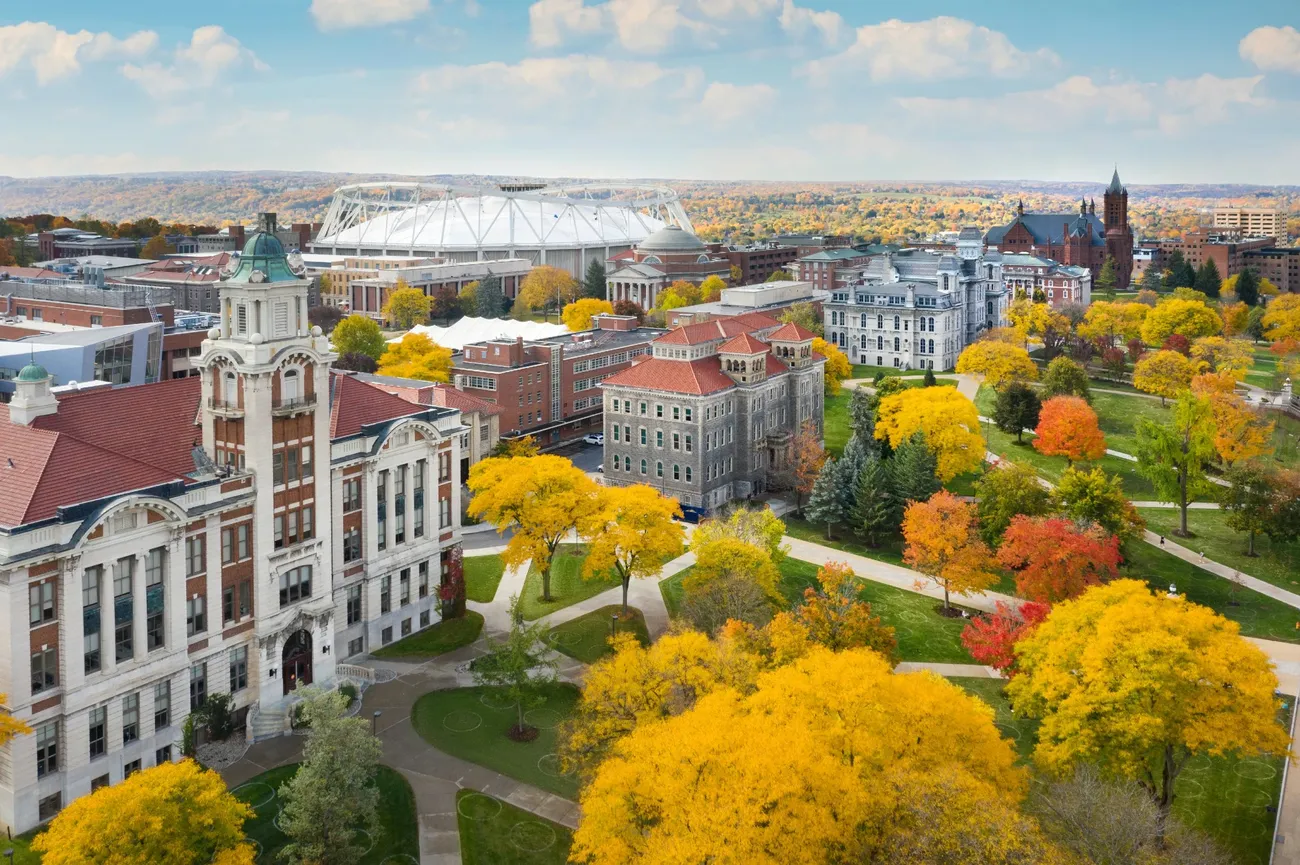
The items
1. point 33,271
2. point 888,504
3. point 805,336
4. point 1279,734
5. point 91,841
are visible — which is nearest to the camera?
point 91,841

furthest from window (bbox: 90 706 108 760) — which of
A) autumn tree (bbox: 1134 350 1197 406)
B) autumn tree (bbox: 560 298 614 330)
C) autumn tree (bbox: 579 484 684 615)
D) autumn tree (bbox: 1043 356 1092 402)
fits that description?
autumn tree (bbox: 560 298 614 330)

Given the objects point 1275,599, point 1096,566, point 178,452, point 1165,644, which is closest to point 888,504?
point 1096,566

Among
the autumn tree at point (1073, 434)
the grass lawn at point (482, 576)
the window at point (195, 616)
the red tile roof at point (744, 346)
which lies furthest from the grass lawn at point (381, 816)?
the autumn tree at point (1073, 434)

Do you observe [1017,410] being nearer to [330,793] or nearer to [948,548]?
[948,548]

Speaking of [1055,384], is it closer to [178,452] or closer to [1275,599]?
[1275,599]

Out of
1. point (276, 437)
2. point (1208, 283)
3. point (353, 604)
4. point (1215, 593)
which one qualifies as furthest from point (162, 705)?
point (1208, 283)

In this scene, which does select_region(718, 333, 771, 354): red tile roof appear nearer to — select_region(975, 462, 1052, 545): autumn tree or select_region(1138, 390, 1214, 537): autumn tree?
select_region(975, 462, 1052, 545): autumn tree
